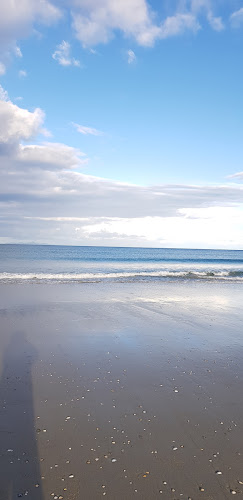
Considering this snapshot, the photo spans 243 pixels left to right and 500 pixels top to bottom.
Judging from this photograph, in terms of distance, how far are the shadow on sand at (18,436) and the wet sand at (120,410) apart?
0.01 metres

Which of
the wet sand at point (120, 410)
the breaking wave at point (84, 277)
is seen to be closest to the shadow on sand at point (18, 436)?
the wet sand at point (120, 410)

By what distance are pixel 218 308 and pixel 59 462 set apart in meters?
11.5

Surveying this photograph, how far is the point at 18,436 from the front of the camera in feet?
14.3

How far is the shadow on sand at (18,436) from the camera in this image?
11.5 feet

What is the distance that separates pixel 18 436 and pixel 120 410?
5.23ft

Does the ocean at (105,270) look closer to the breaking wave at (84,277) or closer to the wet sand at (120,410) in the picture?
the breaking wave at (84,277)

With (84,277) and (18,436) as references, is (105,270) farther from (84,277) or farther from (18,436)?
(18,436)

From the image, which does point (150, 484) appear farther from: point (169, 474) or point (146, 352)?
point (146, 352)

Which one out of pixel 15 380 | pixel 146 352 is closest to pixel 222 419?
pixel 146 352

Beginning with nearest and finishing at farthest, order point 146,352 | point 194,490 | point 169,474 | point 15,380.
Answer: point 194,490
point 169,474
point 15,380
point 146,352

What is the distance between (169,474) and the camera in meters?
3.73

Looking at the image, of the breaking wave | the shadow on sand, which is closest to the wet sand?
the shadow on sand

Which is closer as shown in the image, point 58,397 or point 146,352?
point 58,397

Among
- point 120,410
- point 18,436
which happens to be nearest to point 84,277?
point 120,410
